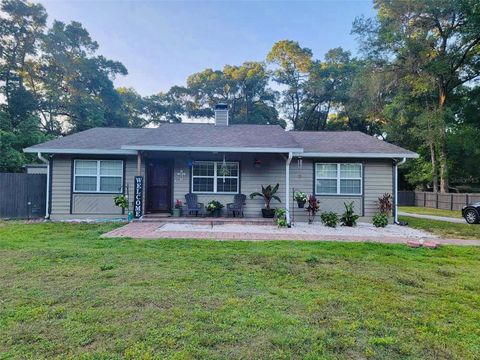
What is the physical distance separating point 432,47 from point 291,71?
13642 millimetres

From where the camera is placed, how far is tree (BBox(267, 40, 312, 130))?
28.6 metres

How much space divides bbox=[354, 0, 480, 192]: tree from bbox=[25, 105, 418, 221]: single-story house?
11485 mm

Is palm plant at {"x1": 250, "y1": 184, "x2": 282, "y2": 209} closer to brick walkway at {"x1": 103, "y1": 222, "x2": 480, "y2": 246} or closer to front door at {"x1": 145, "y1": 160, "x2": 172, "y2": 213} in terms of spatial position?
brick walkway at {"x1": 103, "y1": 222, "x2": 480, "y2": 246}

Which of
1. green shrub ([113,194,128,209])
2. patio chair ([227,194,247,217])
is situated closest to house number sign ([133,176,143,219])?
green shrub ([113,194,128,209])

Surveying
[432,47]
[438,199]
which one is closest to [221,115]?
[438,199]

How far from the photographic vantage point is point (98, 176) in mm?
9977

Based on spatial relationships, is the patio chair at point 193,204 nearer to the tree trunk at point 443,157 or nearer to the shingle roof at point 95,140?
the shingle roof at point 95,140

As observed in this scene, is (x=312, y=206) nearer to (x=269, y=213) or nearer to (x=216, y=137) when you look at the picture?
(x=269, y=213)

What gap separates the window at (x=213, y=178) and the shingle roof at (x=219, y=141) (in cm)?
105

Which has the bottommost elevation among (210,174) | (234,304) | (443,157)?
(234,304)

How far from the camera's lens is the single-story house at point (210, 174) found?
9852 millimetres

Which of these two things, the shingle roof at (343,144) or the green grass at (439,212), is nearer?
the shingle roof at (343,144)

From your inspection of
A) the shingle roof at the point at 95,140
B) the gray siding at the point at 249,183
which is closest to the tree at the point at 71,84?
the shingle roof at the point at 95,140

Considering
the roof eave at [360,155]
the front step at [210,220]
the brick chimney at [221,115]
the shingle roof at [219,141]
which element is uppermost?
the brick chimney at [221,115]
